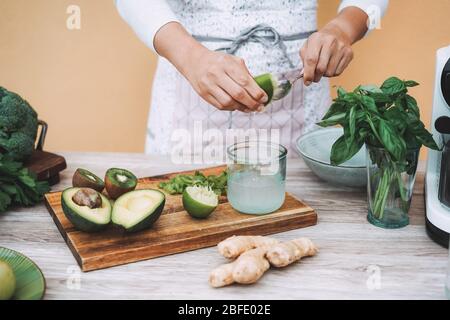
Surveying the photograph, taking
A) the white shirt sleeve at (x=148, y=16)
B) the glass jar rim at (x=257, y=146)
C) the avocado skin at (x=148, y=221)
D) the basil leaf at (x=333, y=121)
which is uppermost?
the white shirt sleeve at (x=148, y=16)

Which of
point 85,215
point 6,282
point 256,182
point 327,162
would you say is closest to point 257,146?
point 256,182

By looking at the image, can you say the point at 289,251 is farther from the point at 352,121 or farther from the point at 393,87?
the point at 393,87

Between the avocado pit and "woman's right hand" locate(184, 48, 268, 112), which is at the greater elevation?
"woman's right hand" locate(184, 48, 268, 112)

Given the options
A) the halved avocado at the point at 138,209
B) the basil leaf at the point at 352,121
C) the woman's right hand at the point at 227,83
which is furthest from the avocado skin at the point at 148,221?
the basil leaf at the point at 352,121

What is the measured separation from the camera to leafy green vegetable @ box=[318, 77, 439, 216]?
117 centimetres

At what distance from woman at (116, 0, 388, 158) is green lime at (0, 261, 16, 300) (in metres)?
0.66

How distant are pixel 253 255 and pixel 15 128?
2.43 feet

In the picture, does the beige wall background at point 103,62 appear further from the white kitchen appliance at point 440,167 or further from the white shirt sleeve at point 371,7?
the white kitchen appliance at point 440,167

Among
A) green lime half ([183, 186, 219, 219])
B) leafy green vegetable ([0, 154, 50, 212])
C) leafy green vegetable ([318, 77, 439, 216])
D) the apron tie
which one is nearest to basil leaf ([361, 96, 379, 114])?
leafy green vegetable ([318, 77, 439, 216])

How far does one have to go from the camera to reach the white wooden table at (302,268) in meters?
1.03

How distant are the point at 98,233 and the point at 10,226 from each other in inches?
9.3

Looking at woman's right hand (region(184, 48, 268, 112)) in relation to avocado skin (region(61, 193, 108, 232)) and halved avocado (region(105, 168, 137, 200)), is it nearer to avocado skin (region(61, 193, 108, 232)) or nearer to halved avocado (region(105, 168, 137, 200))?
halved avocado (region(105, 168, 137, 200))

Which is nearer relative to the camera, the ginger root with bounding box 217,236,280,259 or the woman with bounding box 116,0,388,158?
the ginger root with bounding box 217,236,280,259

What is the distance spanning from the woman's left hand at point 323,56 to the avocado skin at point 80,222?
2.11ft
